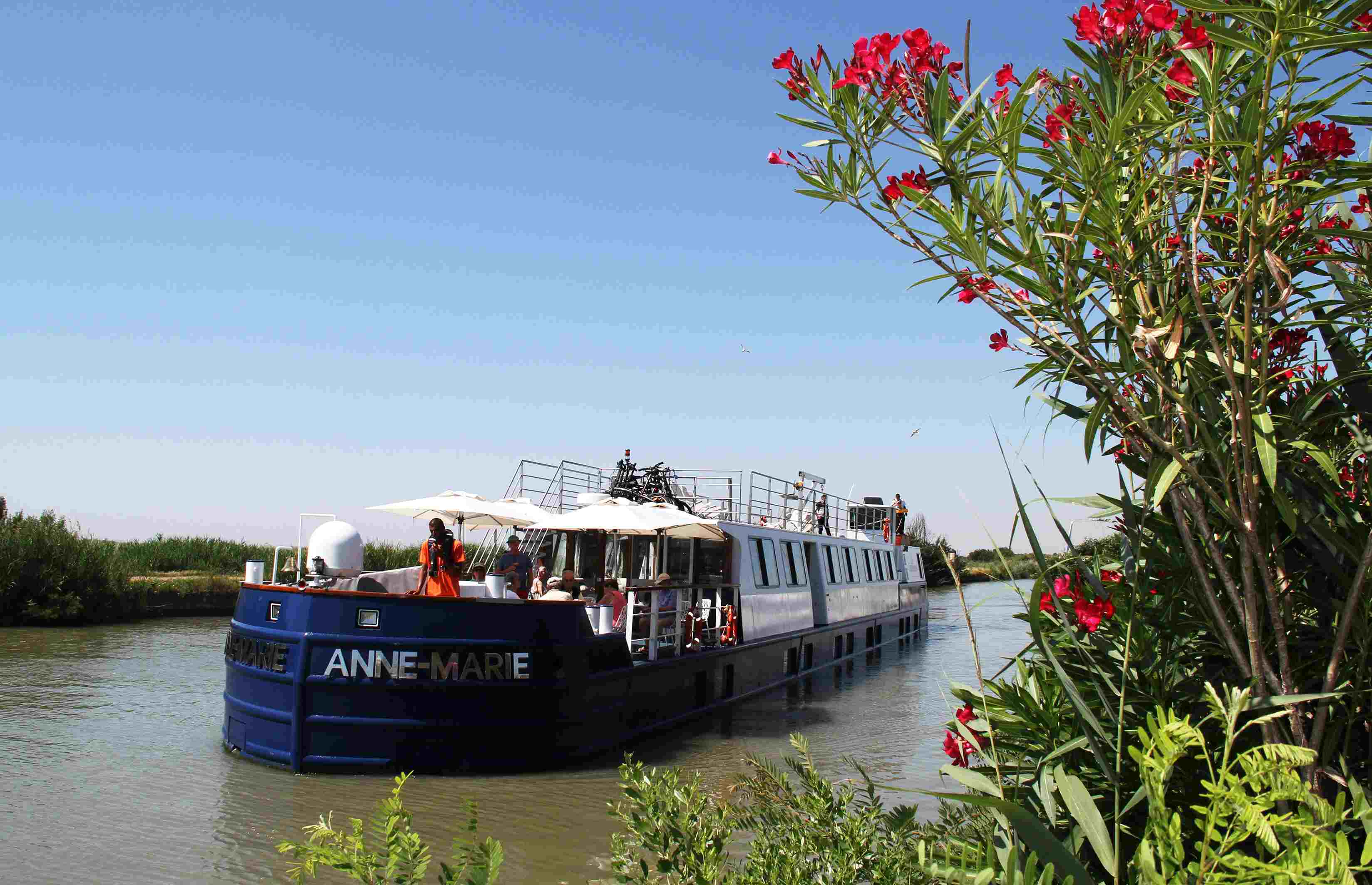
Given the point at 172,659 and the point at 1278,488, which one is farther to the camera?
the point at 172,659

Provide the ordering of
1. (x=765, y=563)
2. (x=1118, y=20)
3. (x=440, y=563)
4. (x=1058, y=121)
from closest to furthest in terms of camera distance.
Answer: (x=1118, y=20) < (x=1058, y=121) < (x=440, y=563) < (x=765, y=563)

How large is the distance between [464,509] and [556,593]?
1.55m

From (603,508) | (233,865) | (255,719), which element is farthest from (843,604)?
(233,865)

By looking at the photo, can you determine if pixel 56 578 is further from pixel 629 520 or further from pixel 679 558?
pixel 629 520

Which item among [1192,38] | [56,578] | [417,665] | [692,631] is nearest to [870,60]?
[1192,38]

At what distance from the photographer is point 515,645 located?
32.9 ft

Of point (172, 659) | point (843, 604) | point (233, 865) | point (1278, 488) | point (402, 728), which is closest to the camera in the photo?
point (1278, 488)

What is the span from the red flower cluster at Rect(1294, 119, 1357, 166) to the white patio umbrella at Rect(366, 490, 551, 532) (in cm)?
1063

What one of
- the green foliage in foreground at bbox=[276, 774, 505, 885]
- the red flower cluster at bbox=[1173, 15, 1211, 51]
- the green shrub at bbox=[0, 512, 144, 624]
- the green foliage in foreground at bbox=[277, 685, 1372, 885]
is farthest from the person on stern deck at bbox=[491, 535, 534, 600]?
the green shrub at bbox=[0, 512, 144, 624]

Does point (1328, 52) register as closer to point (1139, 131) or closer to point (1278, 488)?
point (1139, 131)

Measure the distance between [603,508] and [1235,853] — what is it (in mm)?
10920

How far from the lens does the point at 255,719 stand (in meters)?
10.3

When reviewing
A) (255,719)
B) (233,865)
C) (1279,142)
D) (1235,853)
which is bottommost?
(233,865)

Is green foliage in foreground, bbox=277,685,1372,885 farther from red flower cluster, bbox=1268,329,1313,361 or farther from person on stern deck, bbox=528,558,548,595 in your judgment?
person on stern deck, bbox=528,558,548,595
